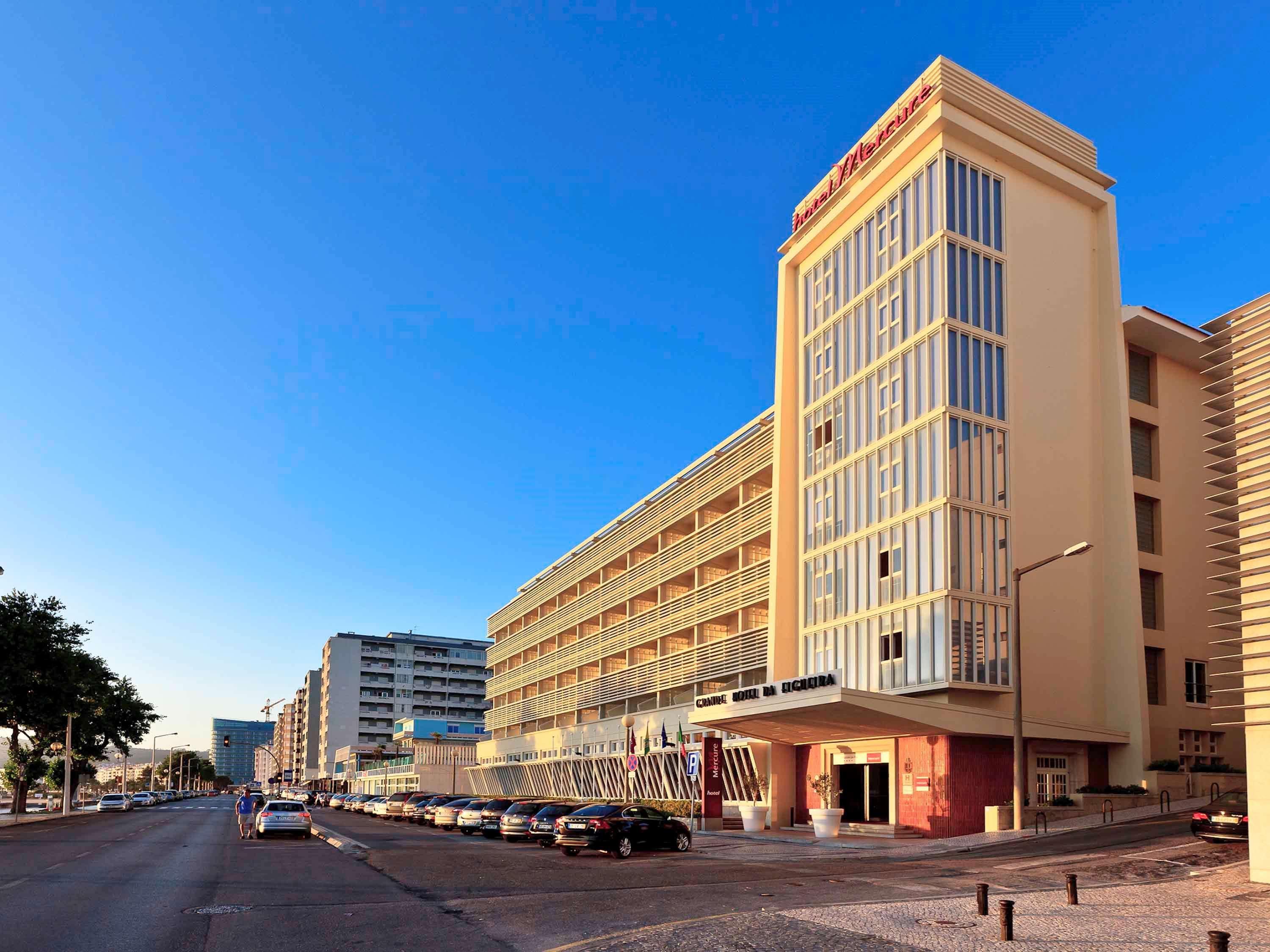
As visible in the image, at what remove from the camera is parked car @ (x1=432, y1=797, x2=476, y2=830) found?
47.2 metres

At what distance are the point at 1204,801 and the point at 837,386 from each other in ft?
68.5

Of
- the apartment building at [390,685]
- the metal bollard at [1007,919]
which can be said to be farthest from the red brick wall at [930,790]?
the apartment building at [390,685]

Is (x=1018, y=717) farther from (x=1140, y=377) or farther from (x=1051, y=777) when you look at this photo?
(x=1140, y=377)

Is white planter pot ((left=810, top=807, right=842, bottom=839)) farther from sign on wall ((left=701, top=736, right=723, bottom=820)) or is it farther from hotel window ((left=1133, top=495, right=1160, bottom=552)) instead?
hotel window ((left=1133, top=495, right=1160, bottom=552))

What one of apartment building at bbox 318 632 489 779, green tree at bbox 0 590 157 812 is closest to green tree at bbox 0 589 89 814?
green tree at bbox 0 590 157 812

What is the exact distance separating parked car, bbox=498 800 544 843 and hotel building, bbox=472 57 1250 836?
886 centimetres

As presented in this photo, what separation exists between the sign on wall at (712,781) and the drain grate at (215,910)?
26605mm

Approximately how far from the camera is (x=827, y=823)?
37.0 meters

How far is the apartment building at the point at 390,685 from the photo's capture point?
575ft

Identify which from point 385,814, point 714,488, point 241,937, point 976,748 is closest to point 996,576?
point 976,748

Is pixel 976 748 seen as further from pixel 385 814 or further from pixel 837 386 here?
pixel 385 814

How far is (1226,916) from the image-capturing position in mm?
15992

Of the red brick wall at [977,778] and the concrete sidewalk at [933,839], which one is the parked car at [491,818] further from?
the red brick wall at [977,778]

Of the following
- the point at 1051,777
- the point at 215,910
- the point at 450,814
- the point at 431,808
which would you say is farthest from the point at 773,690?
the point at 215,910
